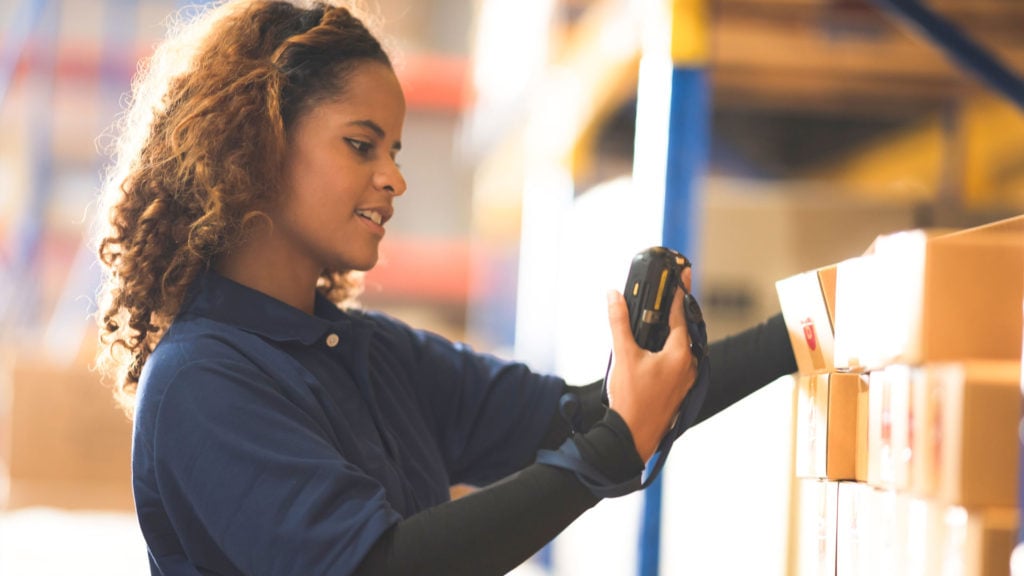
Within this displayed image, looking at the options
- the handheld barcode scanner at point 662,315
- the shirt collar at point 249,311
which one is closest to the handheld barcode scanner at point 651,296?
the handheld barcode scanner at point 662,315

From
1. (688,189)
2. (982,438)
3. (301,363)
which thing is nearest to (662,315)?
(982,438)

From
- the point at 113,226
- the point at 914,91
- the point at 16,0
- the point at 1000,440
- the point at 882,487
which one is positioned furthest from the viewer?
the point at 16,0

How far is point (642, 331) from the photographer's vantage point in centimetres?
144

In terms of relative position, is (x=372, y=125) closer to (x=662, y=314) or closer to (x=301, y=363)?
(x=301, y=363)

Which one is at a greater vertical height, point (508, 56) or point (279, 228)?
point (508, 56)

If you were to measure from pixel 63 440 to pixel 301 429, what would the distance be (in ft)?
15.2

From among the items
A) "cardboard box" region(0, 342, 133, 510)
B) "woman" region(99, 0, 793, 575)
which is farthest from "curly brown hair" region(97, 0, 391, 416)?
"cardboard box" region(0, 342, 133, 510)

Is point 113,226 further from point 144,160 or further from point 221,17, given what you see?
point 221,17

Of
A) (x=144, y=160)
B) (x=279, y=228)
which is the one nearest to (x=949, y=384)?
(x=279, y=228)

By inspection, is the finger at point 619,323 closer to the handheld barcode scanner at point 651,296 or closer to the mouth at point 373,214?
the handheld barcode scanner at point 651,296

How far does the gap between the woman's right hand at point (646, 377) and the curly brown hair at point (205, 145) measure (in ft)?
1.80

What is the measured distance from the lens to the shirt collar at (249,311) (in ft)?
5.31

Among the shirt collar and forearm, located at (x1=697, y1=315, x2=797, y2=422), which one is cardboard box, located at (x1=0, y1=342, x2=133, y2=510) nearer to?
the shirt collar

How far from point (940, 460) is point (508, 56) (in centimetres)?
556
